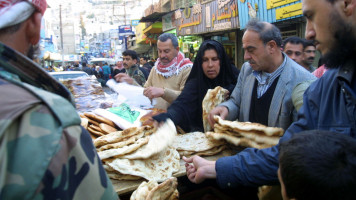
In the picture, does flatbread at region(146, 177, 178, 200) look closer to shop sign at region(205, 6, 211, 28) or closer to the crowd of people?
the crowd of people

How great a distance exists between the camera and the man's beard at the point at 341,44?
3.87 ft

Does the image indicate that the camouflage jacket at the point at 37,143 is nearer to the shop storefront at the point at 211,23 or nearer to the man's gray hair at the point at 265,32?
the man's gray hair at the point at 265,32

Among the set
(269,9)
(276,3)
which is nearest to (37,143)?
(276,3)

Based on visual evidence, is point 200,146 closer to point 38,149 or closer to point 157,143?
point 157,143

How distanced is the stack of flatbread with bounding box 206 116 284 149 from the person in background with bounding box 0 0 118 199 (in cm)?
106

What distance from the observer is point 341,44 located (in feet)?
3.99

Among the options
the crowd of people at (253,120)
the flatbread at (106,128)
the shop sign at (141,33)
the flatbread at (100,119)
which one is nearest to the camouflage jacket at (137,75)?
the flatbread at (100,119)

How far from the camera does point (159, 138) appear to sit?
186 cm

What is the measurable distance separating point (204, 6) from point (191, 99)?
29.6 feet

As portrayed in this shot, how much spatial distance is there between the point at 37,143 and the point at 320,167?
2.89ft

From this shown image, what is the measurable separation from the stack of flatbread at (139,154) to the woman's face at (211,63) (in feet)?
3.13

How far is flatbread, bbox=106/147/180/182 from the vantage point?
1636mm

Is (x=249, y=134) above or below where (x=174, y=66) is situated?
below

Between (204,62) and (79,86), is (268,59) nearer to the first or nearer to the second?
(204,62)
